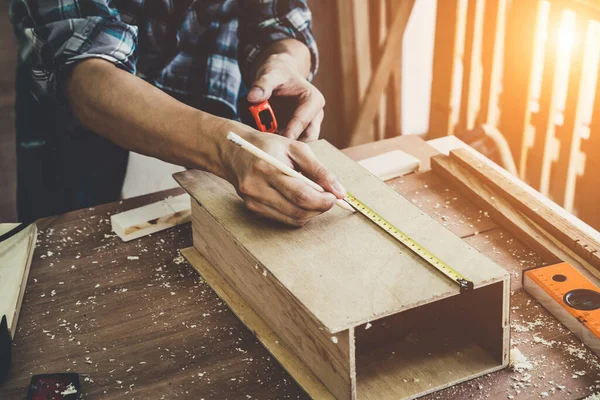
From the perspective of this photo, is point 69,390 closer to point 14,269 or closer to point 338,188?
point 14,269

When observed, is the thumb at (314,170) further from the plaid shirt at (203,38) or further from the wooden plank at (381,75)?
the wooden plank at (381,75)

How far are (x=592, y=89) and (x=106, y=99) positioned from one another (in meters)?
1.92

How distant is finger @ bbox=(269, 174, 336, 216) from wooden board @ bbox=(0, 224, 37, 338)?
56 centimetres

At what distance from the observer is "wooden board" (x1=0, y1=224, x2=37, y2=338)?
1297 mm

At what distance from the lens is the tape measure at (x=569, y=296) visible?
1.15m

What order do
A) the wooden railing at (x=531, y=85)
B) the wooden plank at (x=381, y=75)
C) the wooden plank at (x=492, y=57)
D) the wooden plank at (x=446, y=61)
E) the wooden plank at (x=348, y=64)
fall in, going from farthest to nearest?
the wooden plank at (x=348, y=64) → the wooden plank at (x=381, y=75) → the wooden plank at (x=446, y=61) → the wooden plank at (x=492, y=57) → the wooden railing at (x=531, y=85)

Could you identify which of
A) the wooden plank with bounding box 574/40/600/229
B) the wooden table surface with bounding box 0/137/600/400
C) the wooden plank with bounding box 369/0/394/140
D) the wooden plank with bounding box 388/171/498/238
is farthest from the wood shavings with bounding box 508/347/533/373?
the wooden plank with bounding box 369/0/394/140

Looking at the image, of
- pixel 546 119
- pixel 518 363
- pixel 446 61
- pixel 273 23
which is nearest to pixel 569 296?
pixel 518 363

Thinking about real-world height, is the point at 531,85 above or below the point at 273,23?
below

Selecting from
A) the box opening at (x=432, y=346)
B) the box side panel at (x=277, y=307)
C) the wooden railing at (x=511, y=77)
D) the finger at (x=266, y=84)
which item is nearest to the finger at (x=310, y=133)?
the finger at (x=266, y=84)

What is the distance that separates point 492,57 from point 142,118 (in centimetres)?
192

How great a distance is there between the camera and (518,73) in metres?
2.82

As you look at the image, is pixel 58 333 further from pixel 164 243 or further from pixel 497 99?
pixel 497 99

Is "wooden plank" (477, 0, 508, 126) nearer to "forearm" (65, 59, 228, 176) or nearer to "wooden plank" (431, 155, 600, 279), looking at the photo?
"wooden plank" (431, 155, 600, 279)
